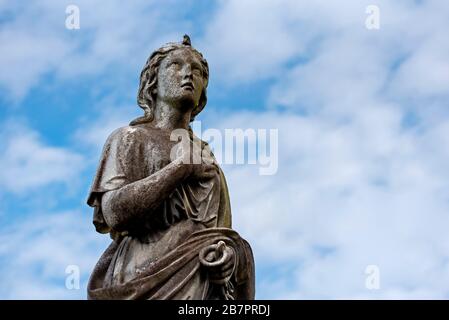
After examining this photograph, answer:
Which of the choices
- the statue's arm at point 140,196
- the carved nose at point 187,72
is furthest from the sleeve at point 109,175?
the carved nose at point 187,72

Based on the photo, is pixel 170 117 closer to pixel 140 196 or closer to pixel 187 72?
pixel 187 72

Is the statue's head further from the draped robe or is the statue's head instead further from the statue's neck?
the draped robe

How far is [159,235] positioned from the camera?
710 inches

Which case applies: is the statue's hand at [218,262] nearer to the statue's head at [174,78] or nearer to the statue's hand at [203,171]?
the statue's hand at [203,171]

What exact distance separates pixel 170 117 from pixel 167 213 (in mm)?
1662

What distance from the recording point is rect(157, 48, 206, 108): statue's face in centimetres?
1908

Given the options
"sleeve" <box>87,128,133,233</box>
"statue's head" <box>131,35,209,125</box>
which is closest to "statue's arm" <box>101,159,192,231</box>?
"sleeve" <box>87,128,133,233</box>

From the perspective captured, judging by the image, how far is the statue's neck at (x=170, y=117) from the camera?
1912 centimetres

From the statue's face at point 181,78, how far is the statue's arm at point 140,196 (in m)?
1.42

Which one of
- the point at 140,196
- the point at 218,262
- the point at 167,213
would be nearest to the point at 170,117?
the point at 167,213

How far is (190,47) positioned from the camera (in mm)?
19516

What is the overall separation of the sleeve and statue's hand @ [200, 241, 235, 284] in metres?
1.45

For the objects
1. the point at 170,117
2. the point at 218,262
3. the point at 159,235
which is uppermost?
the point at 170,117
